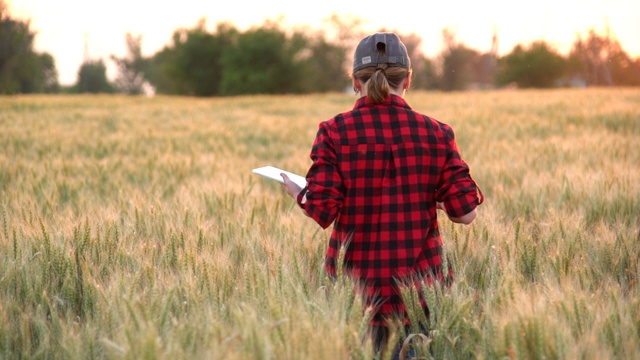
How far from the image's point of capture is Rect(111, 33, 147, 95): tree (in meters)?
65.6

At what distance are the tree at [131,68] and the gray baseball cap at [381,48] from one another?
66442 mm

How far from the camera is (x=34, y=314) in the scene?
187cm

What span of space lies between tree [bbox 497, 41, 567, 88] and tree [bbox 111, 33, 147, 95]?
123 ft

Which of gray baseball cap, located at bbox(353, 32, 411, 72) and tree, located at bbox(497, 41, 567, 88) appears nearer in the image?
gray baseball cap, located at bbox(353, 32, 411, 72)

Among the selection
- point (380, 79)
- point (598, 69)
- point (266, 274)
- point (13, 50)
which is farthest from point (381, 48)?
point (598, 69)

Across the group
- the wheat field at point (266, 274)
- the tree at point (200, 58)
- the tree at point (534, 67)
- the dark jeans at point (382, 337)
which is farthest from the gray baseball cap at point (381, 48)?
the tree at point (200, 58)

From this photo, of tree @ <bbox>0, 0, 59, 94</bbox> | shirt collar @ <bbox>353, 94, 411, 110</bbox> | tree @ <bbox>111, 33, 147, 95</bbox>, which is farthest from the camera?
tree @ <bbox>111, 33, 147, 95</bbox>

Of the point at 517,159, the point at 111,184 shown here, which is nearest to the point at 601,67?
the point at 517,159

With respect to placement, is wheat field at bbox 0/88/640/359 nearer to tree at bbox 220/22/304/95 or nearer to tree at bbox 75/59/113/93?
tree at bbox 220/22/304/95

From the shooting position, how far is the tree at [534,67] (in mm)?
44625

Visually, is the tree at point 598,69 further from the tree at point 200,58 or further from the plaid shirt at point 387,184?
the tree at point 200,58

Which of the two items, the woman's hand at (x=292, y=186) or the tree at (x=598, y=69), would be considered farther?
the tree at (x=598, y=69)

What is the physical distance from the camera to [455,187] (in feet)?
6.04

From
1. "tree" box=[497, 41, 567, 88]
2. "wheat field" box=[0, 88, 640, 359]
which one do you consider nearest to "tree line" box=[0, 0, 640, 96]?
"tree" box=[497, 41, 567, 88]
